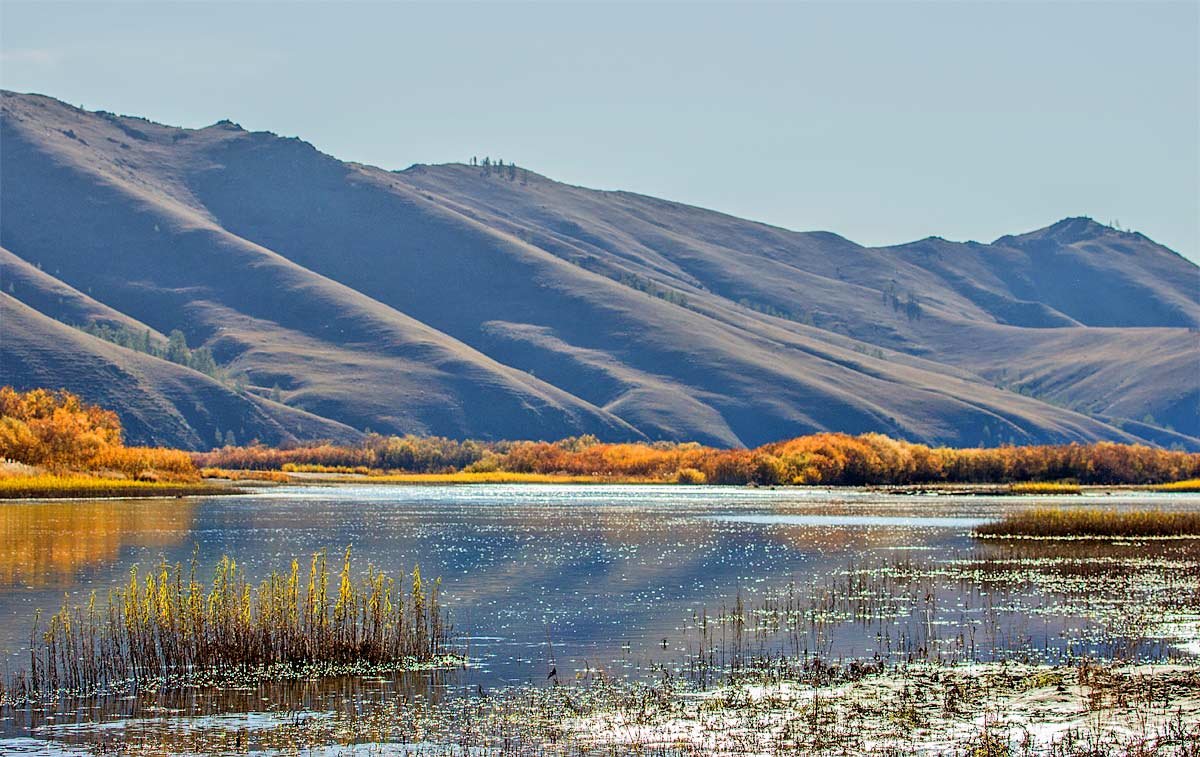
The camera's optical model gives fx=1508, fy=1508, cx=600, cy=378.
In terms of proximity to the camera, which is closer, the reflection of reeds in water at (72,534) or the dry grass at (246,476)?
the reflection of reeds in water at (72,534)

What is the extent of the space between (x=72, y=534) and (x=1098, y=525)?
45.3m

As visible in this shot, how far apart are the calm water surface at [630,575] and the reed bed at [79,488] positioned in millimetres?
3707

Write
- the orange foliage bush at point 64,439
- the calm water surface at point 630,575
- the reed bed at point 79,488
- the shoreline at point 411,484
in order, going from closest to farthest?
the calm water surface at point 630,575
the reed bed at point 79,488
the shoreline at point 411,484
the orange foliage bush at point 64,439

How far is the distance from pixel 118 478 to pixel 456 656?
89.0 meters

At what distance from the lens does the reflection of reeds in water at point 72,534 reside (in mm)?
48978

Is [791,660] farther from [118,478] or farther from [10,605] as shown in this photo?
[118,478]

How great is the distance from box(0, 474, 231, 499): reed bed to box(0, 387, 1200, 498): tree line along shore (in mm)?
98

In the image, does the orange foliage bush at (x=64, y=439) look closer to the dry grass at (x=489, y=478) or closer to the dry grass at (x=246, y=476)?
the dry grass at (x=246, y=476)

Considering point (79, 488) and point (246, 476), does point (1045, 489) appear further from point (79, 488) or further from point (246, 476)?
point (246, 476)

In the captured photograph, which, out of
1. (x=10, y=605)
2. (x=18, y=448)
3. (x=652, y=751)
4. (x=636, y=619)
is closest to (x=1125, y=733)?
(x=652, y=751)

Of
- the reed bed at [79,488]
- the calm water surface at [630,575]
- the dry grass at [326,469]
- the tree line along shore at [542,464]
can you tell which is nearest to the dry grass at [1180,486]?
the tree line along shore at [542,464]

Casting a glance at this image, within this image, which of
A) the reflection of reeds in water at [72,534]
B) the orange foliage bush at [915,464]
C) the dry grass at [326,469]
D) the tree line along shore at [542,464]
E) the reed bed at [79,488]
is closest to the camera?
the reflection of reeds in water at [72,534]

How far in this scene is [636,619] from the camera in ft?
133

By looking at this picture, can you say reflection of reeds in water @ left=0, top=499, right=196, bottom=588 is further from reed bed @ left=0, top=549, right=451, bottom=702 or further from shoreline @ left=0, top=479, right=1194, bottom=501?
reed bed @ left=0, top=549, right=451, bottom=702
